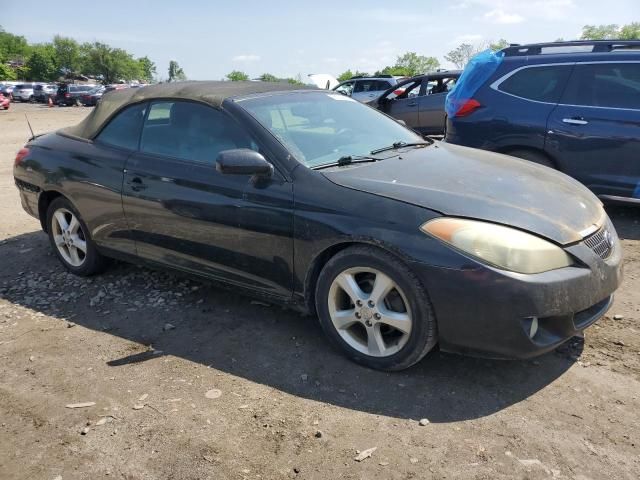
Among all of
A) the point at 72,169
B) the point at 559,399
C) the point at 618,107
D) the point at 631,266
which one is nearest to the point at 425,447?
the point at 559,399

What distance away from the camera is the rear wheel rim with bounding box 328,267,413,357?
9.28 feet

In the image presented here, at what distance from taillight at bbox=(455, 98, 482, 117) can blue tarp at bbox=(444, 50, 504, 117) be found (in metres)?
0.04

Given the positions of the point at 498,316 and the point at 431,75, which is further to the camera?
the point at 431,75

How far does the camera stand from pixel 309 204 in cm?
304

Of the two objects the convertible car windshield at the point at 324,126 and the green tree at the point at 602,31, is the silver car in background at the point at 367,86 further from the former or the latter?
the green tree at the point at 602,31

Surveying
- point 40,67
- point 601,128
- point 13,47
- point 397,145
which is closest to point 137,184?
point 397,145

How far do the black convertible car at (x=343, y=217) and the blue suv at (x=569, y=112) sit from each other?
2156 mm

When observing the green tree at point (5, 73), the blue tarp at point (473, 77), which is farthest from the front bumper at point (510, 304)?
the green tree at point (5, 73)

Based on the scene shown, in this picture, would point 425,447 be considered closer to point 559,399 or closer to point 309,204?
point 559,399

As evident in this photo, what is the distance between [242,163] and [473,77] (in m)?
4.12

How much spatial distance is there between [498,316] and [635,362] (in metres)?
1.05

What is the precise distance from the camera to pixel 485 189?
9.84 feet

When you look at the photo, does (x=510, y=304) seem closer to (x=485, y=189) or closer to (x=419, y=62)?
(x=485, y=189)

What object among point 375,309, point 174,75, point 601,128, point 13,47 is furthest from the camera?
point 13,47
